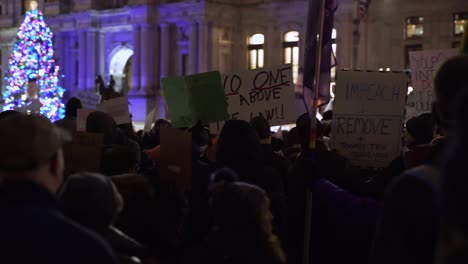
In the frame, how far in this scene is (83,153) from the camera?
18.1ft

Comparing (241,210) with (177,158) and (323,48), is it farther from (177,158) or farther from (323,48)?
(323,48)

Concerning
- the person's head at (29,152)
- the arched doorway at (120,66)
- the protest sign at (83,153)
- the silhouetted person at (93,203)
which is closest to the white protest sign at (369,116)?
the protest sign at (83,153)

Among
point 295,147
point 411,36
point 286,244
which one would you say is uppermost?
point 411,36

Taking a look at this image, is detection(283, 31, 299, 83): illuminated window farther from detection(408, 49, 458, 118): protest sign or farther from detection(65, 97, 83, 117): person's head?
detection(65, 97, 83, 117): person's head

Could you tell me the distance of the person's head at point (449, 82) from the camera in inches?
110

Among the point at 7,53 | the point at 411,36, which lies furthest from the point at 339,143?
the point at 7,53

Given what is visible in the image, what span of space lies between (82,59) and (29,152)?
132ft

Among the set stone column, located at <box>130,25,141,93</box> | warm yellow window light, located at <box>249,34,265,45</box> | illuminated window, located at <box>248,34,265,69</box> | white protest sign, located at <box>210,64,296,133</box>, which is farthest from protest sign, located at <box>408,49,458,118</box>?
stone column, located at <box>130,25,141,93</box>

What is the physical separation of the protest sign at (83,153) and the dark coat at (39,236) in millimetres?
2895

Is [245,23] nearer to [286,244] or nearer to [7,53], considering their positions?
[7,53]

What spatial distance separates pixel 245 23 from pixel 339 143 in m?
30.5

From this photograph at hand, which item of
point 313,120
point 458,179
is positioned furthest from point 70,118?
point 458,179

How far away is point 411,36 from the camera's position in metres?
30.9

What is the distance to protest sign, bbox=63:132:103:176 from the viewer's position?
18.0 feet
